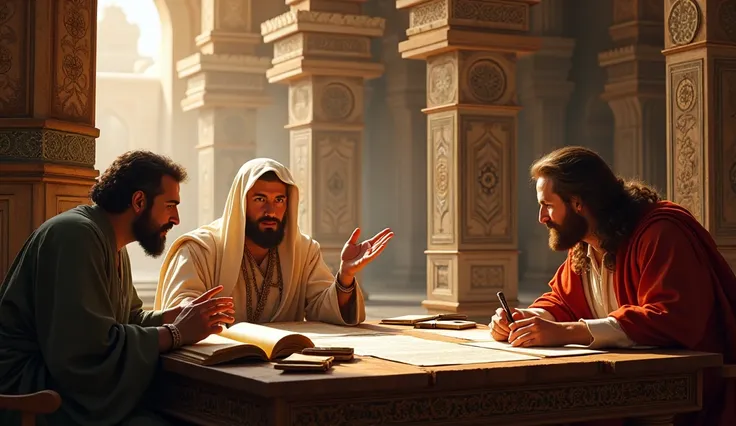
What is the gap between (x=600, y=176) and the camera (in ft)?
12.8

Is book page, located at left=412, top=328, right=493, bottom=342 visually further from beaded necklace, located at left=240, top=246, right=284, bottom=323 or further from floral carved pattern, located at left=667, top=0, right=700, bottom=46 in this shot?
floral carved pattern, located at left=667, top=0, right=700, bottom=46

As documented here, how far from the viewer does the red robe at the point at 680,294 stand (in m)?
3.62

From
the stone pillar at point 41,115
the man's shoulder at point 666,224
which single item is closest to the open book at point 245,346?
the man's shoulder at point 666,224

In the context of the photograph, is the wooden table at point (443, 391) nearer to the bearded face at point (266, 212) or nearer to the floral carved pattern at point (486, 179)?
the bearded face at point (266, 212)

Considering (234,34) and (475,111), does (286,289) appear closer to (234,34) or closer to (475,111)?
(475,111)

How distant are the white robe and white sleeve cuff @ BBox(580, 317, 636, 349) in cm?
127

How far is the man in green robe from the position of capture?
11.1 ft

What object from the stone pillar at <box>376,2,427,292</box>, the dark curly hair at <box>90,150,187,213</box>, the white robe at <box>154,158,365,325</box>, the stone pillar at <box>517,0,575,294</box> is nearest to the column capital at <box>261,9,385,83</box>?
the stone pillar at <box>517,0,575,294</box>

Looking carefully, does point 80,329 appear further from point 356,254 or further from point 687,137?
point 687,137

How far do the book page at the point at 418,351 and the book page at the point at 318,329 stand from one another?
124mm

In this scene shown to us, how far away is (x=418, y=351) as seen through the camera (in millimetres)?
3523

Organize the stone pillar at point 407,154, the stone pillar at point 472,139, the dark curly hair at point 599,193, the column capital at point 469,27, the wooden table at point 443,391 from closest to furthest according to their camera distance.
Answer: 1. the wooden table at point 443,391
2. the dark curly hair at point 599,193
3. the column capital at point 469,27
4. the stone pillar at point 472,139
5. the stone pillar at point 407,154

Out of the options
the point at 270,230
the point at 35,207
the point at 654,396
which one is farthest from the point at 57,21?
the point at 654,396

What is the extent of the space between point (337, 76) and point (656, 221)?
8549 mm
